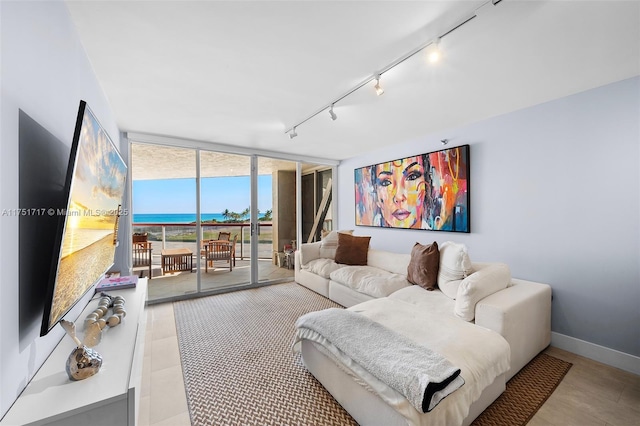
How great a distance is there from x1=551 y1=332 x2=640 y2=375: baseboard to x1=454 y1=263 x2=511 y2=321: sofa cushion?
2.82ft

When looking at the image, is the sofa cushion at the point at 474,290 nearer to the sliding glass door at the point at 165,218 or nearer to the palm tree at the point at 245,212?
the palm tree at the point at 245,212

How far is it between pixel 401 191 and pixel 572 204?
1932 mm

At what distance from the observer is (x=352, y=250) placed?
13.2 feet

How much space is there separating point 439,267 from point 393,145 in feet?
7.31

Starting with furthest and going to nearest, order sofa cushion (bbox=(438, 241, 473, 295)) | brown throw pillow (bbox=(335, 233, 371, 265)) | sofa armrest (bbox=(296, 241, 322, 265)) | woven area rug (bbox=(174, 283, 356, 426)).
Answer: sofa armrest (bbox=(296, 241, 322, 265))
brown throw pillow (bbox=(335, 233, 371, 265))
sofa cushion (bbox=(438, 241, 473, 295))
woven area rug (bbox=(174, 283, 356, 426))

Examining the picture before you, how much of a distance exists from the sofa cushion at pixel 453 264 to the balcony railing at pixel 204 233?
292cm

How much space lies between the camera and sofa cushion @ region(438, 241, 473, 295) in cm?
250

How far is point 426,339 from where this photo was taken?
1.70 m

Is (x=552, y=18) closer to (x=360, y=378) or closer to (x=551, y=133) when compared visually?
(x=551, y=133)

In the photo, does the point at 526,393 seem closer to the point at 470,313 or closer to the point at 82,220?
the point at 470,313

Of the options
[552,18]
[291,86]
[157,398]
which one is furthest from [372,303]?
[552,18]

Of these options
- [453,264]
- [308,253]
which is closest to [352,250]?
[308,253]

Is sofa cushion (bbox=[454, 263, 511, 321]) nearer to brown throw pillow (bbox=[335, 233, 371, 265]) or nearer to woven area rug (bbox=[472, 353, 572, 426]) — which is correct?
woven area rug (bbox=[472, 353, 572, 426])


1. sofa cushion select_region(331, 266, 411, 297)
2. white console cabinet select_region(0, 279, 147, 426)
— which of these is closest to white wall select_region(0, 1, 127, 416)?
white console cabinet select_region(0, 279, 147, 426)
